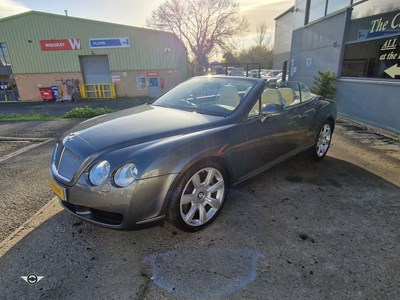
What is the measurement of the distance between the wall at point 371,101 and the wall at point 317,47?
1164mm

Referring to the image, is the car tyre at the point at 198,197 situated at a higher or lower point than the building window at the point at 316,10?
lower

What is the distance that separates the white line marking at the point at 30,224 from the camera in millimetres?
2418

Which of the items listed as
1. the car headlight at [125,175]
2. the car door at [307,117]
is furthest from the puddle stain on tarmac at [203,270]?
the car door at [307,117]

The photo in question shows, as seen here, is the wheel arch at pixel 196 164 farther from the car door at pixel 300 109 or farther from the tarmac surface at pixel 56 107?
the tarmac surface at pixel 56 107

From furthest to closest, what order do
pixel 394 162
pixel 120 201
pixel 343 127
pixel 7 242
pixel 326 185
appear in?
pixel 343 127
pixel 394 162
pixel 326 185
pixel 7 242
pixel 120 201

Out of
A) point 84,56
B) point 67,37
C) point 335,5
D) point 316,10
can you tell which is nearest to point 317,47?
point 335,5

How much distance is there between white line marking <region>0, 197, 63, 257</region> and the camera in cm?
242

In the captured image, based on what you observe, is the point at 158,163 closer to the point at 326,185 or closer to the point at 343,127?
the point at 326,185

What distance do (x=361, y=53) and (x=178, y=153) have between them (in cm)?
817

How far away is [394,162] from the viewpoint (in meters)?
4.46

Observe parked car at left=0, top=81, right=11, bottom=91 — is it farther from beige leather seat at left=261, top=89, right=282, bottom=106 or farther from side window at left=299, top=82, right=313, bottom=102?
beige leather seat at left=261, top=89, right=282, bottom=106

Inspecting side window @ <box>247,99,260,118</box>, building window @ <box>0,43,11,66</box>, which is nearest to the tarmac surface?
building window @ <box>0,43,11,66</box>

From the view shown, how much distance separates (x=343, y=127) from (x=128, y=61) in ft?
56.3

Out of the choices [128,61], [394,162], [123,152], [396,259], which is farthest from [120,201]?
[128,61]
